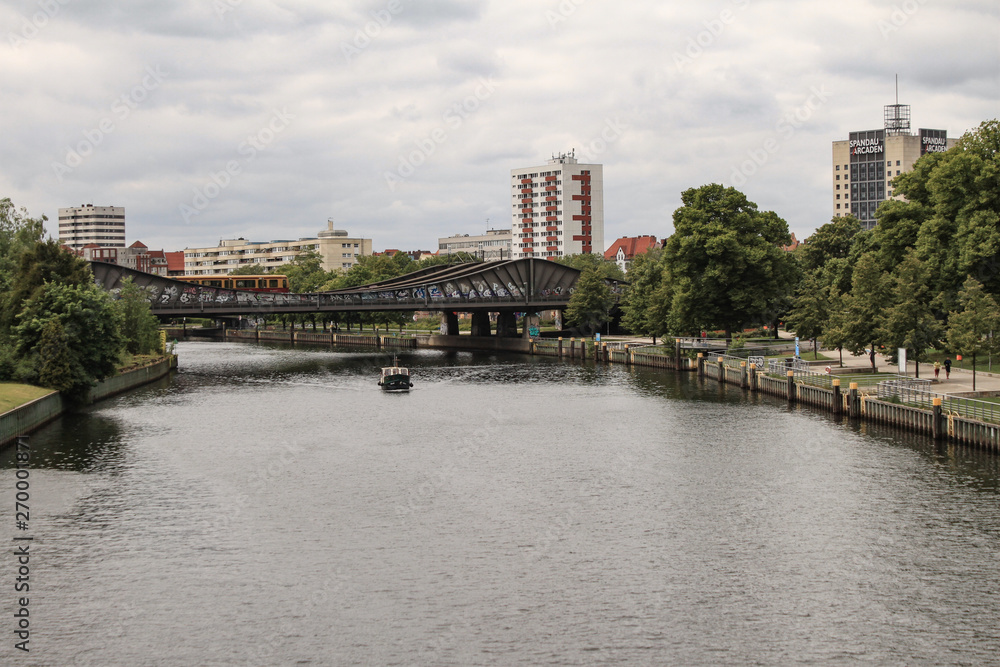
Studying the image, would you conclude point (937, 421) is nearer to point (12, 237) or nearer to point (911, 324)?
point (911, 324)

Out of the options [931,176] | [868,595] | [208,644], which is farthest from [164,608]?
[931,176]

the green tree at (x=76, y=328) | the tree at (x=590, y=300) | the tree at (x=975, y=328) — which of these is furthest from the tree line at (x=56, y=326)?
the tree at (x=590, y=300)

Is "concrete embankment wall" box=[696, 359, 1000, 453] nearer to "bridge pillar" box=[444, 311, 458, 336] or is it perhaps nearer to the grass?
the grass

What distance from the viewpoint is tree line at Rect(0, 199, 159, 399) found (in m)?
75.3

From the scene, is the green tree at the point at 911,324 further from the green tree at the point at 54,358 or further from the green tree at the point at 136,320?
the green tree at the point at 136,320

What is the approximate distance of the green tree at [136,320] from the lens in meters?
112

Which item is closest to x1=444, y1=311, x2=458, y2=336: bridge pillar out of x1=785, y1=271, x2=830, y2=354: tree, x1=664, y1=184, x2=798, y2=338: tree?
x1=664, y1=184, x2=798, y2=338: tree

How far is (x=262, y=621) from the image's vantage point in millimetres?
32406

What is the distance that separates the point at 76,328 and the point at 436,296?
255 ft

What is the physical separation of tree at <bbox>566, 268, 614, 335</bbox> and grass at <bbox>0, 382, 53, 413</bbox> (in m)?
84.2

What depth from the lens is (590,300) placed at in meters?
145

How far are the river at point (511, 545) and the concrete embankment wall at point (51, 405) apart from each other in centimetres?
186

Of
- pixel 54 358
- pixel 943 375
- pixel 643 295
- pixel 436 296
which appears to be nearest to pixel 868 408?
pixel 943 375

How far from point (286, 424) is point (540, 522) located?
34789 millimetres
